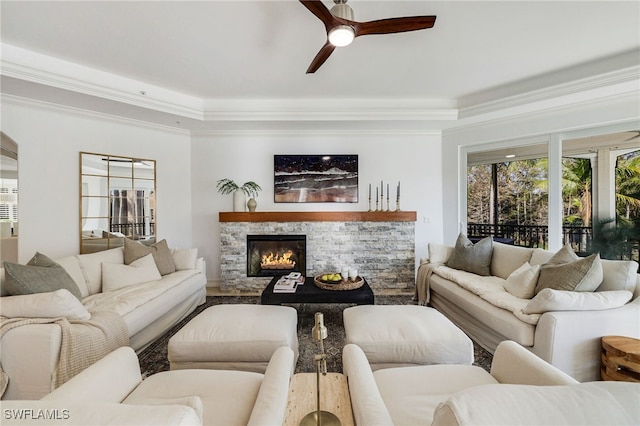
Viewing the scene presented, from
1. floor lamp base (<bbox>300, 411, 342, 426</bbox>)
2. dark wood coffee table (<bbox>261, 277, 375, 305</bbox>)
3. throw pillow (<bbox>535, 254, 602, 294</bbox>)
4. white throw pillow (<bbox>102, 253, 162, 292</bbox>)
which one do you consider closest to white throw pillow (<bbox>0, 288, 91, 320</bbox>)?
white throw pillow (<bbox>102, 253, 162, 292</bbox>)

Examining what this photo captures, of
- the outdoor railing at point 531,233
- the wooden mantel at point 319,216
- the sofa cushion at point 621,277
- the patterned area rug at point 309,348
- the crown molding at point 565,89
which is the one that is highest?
the crown molding at point 565,89

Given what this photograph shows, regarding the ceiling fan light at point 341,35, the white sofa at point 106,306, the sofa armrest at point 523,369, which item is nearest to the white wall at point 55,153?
the white sofa at point 106,306

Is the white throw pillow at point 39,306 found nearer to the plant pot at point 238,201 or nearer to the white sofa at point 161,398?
the white sofa at point 161,398

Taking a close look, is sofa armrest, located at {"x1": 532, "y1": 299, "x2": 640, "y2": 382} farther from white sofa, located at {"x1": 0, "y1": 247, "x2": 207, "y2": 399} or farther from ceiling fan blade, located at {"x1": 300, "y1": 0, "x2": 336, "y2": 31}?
white sofa, located at {"x1": 0, "y1": 247, "x2": 207, "y2": 399}

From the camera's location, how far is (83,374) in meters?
1.12

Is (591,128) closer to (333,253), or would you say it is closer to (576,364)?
(576,364)

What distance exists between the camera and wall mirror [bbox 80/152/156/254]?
3.50m

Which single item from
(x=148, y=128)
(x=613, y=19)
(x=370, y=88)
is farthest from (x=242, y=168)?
(x=613, y=19)

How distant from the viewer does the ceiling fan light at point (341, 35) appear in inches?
72.1

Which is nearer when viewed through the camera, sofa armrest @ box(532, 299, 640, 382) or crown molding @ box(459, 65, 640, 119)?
sofa armrest @ box(532, 299, 640, 382)

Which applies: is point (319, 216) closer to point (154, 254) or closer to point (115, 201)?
point (154, 254)

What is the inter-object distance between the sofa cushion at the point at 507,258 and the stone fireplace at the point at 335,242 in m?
1.16

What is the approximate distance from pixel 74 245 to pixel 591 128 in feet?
21.2

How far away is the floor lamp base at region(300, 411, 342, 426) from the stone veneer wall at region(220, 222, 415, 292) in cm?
309
